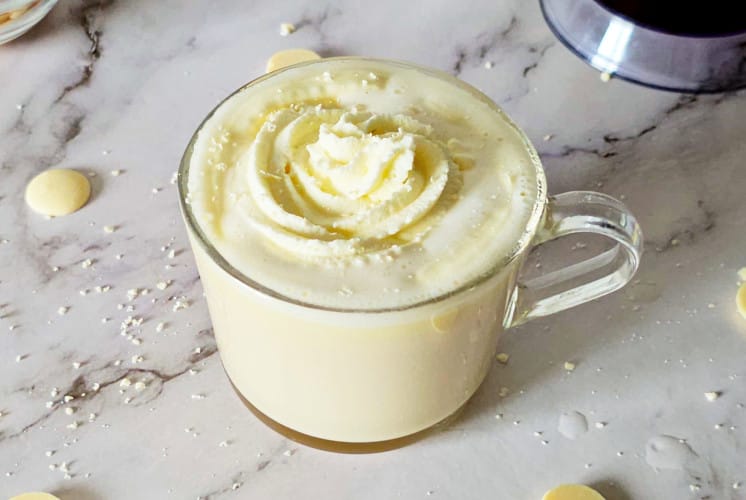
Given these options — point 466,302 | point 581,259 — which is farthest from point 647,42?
point 466,302

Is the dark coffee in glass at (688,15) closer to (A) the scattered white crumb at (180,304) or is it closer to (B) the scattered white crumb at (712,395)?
(B) the scattered white crumb at (712,395)

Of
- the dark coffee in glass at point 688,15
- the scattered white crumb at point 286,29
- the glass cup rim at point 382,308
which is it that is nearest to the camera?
the glass cup rim at point 382,308

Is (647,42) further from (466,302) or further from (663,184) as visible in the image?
(466,302)

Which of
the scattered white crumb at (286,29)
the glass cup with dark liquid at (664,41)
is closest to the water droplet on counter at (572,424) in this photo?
the glass cup with dark liquid at (664,41)

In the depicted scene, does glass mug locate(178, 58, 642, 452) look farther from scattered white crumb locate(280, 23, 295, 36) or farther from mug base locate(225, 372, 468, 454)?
scattered white crumb locate(280, 23, 295, 36)

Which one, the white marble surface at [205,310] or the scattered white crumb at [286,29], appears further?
the scattered white crumb at [286,29]

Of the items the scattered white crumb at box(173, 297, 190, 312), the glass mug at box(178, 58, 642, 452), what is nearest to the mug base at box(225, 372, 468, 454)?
the glass mug at box(178, 58, 642, 452)
